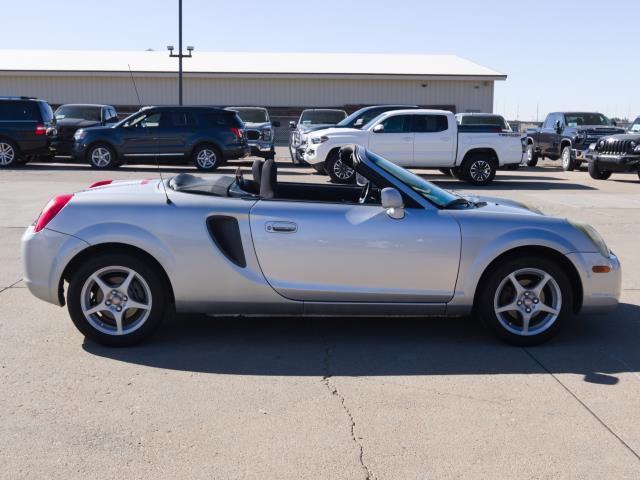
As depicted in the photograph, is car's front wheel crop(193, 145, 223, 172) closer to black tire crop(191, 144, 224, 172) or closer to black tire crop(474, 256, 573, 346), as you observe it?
black tire crop(191, 144, 224, 172)

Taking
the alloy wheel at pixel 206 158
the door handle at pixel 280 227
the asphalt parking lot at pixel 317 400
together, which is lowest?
the asphalt parking lot at pixel 317 400

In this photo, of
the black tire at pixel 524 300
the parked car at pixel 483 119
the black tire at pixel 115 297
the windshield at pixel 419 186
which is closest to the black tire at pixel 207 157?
the parked car at pixel 483 119

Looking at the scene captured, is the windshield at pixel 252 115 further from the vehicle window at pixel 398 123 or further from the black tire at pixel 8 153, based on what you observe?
the vehicle window at pixel 398 123

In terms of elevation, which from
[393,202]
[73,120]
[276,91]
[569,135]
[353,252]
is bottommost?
[353,252]

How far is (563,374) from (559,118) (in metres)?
22.6

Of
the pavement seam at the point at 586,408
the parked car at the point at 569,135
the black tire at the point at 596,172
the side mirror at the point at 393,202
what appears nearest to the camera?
the pavement seam at the point at 586,408

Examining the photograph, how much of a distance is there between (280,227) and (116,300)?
126 cm

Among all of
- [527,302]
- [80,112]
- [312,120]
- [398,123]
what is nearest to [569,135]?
[312,120]

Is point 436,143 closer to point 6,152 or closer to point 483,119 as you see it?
point 483,119

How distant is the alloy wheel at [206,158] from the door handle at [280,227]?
15607 millimetres

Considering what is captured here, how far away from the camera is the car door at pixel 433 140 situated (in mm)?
18766

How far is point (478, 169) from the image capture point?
19.0 meters

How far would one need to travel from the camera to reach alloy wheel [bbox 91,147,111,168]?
2042 centimetres

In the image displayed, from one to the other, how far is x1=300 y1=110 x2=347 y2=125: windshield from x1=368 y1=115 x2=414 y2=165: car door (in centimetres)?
603
